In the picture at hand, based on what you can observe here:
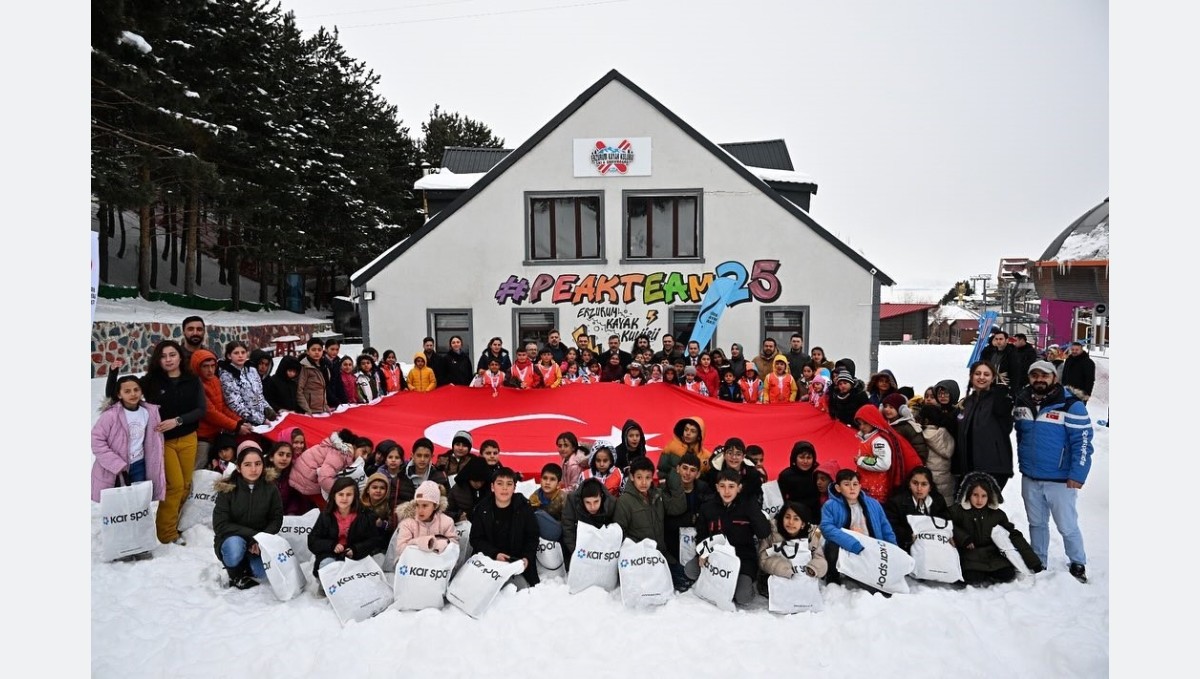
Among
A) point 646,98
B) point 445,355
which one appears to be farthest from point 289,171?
point 445,355

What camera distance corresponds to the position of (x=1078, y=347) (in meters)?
7.36

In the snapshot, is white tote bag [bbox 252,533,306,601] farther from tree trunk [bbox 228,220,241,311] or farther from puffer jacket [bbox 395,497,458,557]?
tree trunk [bbox 228,220,241,311]

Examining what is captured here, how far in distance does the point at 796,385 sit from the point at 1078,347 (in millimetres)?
3335

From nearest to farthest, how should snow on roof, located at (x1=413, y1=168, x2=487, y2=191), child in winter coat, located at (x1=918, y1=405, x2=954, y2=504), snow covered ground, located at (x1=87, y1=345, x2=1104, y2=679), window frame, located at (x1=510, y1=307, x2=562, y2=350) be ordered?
snow covered ground, located at (x1=87, y1=345, x2=1104, y2=679) < child in winter coat, located at (x1=918, y1=405, x2=954, y2=504) < window frame, located at (x1=510, y1=307, x2=562, y2=350) < snow on roof, located at (x1=413, y1=168, x2=487, y2=191)

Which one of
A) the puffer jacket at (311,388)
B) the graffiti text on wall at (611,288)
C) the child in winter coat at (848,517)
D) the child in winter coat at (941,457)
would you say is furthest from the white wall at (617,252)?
the child in winter coat at (848,517)

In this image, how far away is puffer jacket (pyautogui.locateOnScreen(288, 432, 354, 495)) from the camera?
5152 mm

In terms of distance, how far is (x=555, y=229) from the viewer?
13.7 m

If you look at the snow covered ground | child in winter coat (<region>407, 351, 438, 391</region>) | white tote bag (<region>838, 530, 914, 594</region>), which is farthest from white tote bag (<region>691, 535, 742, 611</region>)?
child in winter coat (<region>407, 351, 438, 391</region>)

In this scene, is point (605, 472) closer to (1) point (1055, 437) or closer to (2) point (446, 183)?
(1) point (1055, 437)

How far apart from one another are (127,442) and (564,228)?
9968 millimetres

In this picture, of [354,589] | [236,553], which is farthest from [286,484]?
[354,589]

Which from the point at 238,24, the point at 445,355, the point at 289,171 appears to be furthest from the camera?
the point at 289,171

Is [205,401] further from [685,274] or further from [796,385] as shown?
[685,274]

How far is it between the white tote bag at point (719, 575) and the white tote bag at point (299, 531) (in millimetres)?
3085
